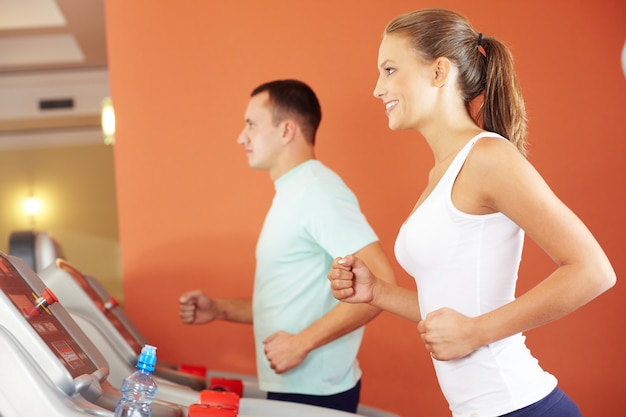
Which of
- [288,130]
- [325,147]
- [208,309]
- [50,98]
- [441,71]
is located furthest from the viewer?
[50,98]

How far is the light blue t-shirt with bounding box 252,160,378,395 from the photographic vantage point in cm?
219

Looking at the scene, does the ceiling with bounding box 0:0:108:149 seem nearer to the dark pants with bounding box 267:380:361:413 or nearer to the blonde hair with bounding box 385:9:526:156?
the dark pants with bounding box 267:380:361:413

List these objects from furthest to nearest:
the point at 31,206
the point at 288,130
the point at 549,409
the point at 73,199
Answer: the point at 73,199, the point at 31,206, the point at 288,130, the point at 549,409

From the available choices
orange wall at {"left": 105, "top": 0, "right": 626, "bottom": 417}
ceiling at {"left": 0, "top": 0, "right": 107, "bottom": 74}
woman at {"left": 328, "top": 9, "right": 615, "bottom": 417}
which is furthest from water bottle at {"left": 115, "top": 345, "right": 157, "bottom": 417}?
ceiling at {"left": 0, "top": 0, "right": 107, "bottom": 74}

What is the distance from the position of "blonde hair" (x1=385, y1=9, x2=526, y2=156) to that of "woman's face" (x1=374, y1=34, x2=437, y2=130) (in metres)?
0.02

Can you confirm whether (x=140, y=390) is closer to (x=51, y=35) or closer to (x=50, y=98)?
(x=51, y=35)

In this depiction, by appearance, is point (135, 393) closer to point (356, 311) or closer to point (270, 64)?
point (356, 311)

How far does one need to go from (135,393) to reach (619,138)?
7.48 ft

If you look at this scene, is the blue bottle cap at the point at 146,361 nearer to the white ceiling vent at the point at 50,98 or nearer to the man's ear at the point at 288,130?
the man's ear at the point at 288,130

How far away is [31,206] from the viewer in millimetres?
8211

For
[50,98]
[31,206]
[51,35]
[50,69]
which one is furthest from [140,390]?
[31,206]

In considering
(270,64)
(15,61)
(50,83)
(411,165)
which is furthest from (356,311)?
(50,83)

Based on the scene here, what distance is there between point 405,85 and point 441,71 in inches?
2.9

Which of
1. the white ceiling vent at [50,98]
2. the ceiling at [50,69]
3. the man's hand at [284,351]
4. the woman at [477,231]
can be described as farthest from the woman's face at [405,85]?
the white ceiling vent at [50,98]
